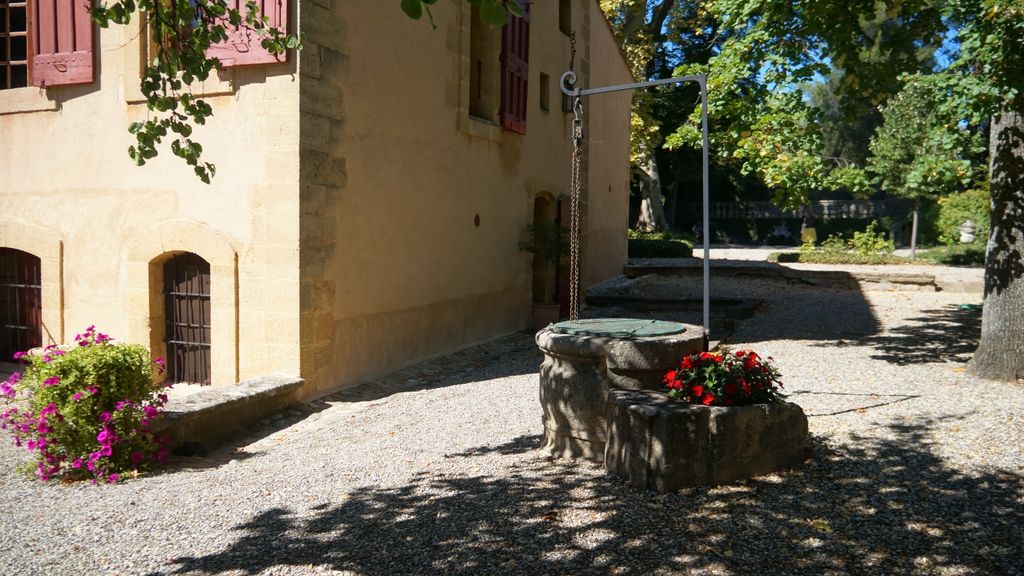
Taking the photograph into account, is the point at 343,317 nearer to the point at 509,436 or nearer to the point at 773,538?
the point at 509,436

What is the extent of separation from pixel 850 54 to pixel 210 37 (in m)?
6.71

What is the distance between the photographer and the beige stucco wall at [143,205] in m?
6.98

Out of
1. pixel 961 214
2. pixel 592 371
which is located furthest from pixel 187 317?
pixel 961 214

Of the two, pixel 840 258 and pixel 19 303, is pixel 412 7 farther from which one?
pixel 840 258

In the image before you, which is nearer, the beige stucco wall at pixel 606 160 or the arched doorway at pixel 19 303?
the arched doorway at pixel 19 303

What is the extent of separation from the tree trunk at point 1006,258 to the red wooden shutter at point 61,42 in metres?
8.72

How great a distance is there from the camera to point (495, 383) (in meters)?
7.94

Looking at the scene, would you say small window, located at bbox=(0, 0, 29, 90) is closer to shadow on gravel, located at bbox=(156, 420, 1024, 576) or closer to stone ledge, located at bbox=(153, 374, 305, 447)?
stone ledge, located at bbox=(153, 374, 305, 447)

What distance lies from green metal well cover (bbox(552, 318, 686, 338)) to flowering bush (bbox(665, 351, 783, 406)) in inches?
17.9

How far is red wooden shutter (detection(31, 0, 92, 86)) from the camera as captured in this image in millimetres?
7891

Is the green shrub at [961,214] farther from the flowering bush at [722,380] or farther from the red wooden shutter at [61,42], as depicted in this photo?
the red wooden shutter at [61,42]

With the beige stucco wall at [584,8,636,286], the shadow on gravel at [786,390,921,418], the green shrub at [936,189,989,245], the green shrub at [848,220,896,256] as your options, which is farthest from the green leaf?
the green shrub at [936,189,989,245]

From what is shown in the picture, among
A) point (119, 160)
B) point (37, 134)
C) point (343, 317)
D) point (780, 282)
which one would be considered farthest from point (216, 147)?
point (780, 282)

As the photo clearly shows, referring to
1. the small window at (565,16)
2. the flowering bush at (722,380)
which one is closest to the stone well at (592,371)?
the flowering bush at (722,380)
